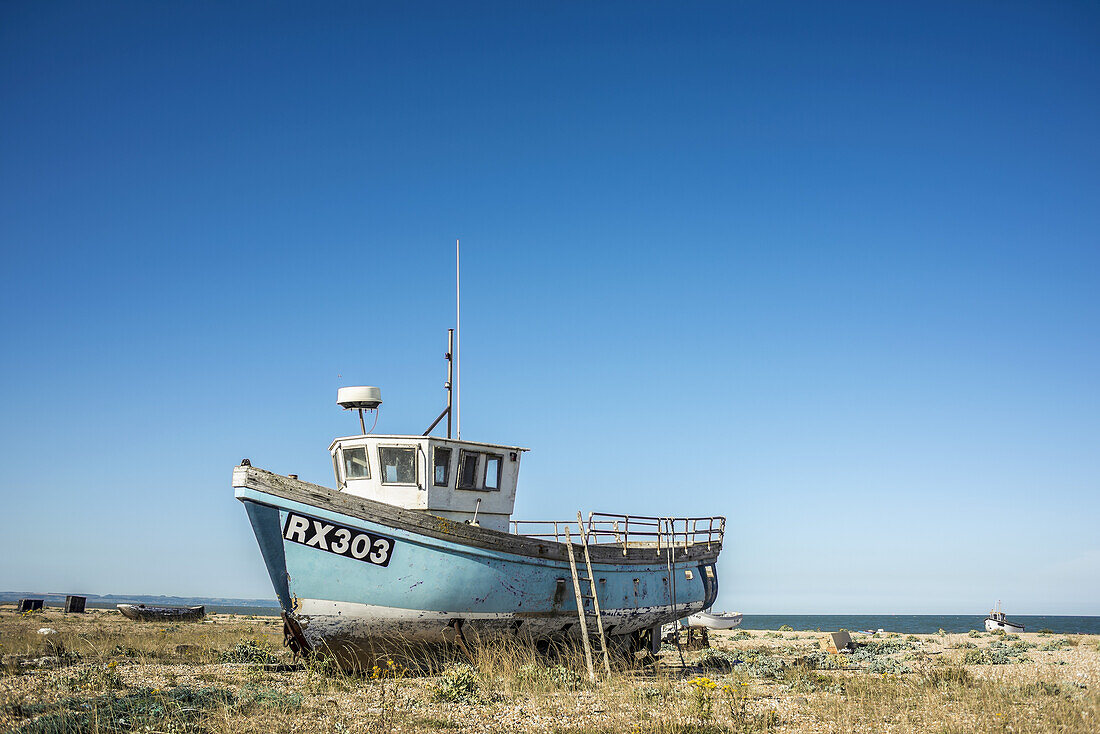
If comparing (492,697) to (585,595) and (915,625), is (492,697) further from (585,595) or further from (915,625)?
(915,625)

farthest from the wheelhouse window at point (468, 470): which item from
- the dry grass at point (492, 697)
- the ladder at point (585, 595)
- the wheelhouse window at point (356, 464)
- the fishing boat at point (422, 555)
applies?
the dry grass at point (492, 697)

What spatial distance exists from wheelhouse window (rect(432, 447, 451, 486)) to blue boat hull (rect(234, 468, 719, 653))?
195 cm

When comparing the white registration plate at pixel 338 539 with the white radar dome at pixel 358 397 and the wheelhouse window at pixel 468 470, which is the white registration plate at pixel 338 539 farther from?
the white radar dome at pixel 358 397

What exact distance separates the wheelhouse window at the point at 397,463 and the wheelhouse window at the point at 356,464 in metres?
0.36

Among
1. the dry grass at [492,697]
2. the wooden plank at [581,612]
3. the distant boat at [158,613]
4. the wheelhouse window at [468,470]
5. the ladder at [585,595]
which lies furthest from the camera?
the distant boat at [158,613]

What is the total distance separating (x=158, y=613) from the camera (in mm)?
33156

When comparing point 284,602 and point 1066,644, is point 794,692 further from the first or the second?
point 1066,644

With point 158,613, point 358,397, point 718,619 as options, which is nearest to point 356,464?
point 358,397

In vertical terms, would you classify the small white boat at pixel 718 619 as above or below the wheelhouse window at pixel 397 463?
below

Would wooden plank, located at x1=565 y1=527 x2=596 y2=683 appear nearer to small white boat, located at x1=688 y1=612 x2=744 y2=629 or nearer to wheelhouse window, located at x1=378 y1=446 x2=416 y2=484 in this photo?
wheelhouse window, located at x1=378 y1=446 x2=416 y2=484

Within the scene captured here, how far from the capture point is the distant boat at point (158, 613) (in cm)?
3256

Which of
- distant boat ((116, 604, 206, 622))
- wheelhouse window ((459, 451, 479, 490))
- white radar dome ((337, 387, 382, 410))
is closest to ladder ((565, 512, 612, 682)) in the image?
wheelhouse window ((459, 451, 479, 490))

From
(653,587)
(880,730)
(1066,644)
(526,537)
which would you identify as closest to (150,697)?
(526,537)

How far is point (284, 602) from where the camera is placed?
13297mm
